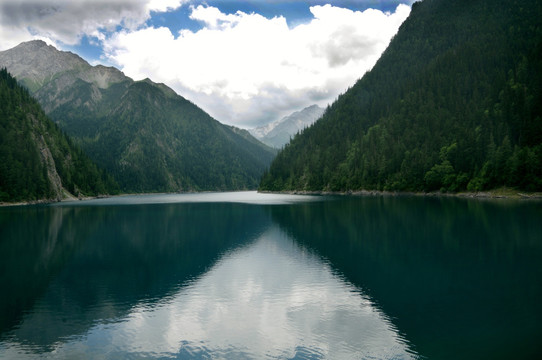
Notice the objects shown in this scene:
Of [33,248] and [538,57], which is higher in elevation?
[538,57]

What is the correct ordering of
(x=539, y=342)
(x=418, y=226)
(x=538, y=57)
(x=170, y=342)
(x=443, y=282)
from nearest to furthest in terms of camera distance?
1. (x=539, y=342)
2. (x=170, y=342)
3. (x=443, y=282)
4. (x=418, y=226)
5. (x=538, y=57)

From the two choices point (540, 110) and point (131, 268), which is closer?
point (131, 268)

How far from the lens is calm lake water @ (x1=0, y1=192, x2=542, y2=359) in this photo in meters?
20.5

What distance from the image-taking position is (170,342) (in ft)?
70.2

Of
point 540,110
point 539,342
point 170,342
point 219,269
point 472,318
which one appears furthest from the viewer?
point 540,110

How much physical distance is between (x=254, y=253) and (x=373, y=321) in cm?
2559

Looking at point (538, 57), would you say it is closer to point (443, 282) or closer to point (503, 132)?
point (503, 132)

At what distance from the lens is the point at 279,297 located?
29.5 metres

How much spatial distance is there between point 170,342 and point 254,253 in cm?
2660

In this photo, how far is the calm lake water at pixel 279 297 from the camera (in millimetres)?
20484

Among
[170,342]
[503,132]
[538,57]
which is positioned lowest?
[170,342]

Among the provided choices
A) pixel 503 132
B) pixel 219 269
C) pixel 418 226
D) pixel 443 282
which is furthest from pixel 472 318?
pixel 503 132

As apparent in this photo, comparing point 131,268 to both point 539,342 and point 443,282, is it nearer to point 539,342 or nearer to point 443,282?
point 443,282

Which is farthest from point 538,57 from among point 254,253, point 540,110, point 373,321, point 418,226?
point 373,321
